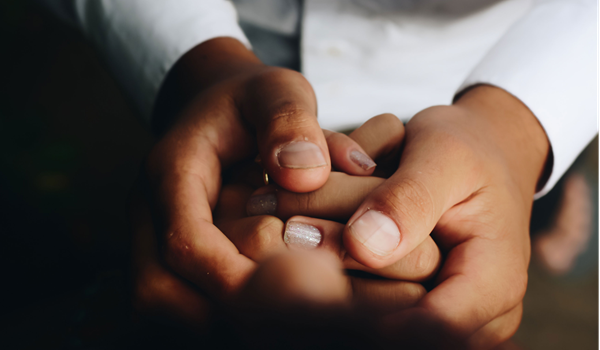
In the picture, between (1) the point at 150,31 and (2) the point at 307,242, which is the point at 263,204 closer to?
(2) the point at 307,242

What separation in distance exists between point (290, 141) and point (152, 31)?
1.48ft

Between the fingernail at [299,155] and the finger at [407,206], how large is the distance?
73 millimetres

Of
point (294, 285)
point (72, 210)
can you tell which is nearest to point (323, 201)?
point (294, 285)

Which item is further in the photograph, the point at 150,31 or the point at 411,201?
the point at 150,31

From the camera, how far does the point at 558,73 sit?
60cm

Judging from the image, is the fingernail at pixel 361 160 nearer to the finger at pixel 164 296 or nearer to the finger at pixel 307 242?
the finger at pixel 307 242

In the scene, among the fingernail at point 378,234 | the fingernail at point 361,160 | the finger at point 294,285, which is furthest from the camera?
the fingernail at point 361,160

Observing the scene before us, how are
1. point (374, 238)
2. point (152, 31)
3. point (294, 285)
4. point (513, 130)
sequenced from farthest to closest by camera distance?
point (152, 31) < point (513, 130) < point (374, 238) < point (294, 285)

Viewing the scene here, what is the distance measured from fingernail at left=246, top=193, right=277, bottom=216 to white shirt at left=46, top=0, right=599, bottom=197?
36 cm

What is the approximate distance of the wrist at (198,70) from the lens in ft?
1.97

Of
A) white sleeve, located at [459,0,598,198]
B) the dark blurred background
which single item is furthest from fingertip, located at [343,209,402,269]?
white sleeve, located at [459,0,598,198]

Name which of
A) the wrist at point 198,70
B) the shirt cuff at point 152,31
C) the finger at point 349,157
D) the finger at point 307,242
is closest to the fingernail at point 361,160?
the finger at point 349,157

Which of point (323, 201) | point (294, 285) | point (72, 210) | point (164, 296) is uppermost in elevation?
point (294, 285)

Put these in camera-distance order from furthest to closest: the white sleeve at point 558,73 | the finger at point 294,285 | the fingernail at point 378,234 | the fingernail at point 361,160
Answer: the white sleeve at point 558,73 < the fingernail at point 361,160 < the fingernail at point 378,234 < the finger at point 294,285
